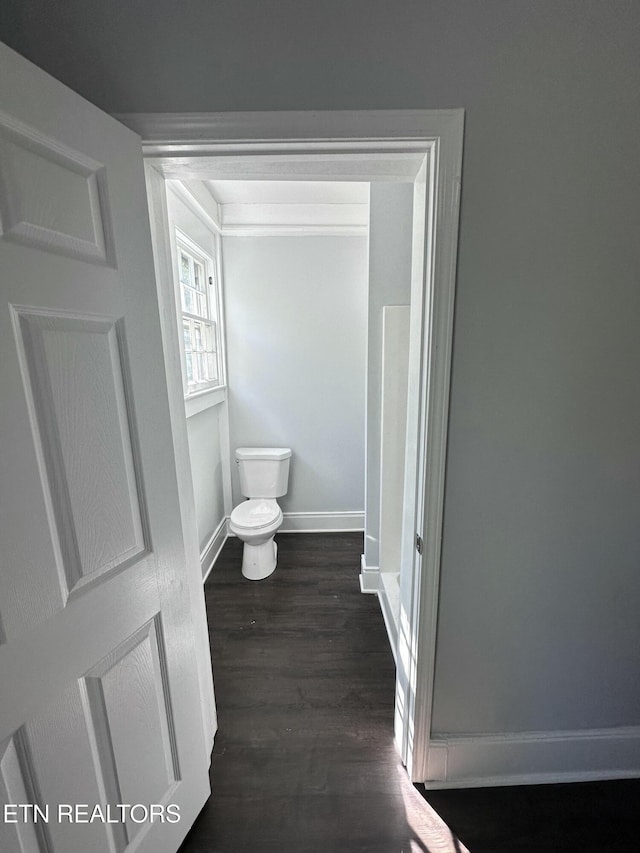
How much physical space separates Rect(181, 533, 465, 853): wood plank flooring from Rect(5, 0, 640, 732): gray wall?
1.13 feet

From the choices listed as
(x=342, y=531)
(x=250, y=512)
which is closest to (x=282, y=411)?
(x=250, y=512)

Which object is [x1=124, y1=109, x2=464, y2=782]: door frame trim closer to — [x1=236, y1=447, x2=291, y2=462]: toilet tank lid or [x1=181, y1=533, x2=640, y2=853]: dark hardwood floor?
[x1=181, y1=533, x2=640, y2=853]: dark hardwood floor

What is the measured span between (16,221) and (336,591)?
2.20 metres

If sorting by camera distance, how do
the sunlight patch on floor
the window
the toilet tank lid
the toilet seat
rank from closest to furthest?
the sunlight patch on floor, the window, the toilet seat, the toilet tank lid

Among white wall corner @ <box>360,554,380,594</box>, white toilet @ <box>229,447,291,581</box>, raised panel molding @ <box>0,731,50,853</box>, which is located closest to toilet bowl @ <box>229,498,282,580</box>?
white toilet @ <box>229,447,291,581</box>

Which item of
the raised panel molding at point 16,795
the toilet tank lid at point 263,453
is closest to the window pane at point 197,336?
the toilet tank lid at point 263,453

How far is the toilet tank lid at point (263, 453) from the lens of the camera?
8.52 feet

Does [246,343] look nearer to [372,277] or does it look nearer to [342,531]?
[372,277]

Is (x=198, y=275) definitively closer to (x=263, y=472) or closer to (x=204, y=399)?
(x=204, y=399)

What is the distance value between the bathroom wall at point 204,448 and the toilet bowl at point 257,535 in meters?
0.25

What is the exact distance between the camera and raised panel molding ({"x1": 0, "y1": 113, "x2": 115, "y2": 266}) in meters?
0.60

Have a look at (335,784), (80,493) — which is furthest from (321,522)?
(80,493)

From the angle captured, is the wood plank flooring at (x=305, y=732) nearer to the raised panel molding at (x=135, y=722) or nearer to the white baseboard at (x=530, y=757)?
the white baseboard at (x=530, y=757)

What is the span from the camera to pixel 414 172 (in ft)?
3.23
